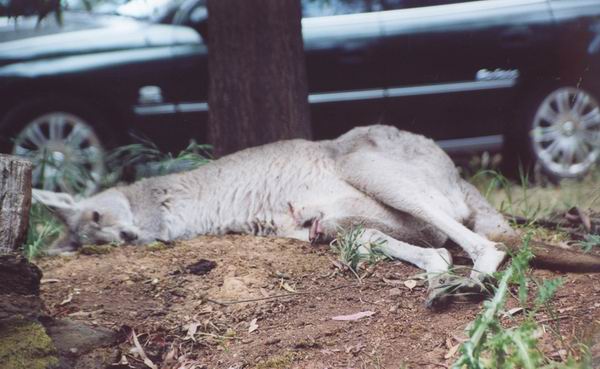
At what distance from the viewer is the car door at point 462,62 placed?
5.68 m

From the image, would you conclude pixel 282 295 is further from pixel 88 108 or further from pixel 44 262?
pixel 88 108

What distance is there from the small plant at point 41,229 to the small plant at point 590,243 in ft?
10.6

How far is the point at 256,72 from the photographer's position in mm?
5430

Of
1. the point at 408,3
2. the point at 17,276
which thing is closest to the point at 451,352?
the point at 17,276

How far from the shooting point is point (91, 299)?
371 cm

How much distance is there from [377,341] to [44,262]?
2.32 meters

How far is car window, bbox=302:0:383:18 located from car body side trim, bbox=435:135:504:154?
4.85 ft

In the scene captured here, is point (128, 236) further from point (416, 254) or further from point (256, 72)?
point (416, 254)

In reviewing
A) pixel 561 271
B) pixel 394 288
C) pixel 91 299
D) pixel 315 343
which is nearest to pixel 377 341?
pixel 315 343

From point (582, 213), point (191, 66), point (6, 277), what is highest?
point (191, 66)

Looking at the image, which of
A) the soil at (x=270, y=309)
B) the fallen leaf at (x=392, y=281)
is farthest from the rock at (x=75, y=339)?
the fallen leaf at (x=392, y=281)

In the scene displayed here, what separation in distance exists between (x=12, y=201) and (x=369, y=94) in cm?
389

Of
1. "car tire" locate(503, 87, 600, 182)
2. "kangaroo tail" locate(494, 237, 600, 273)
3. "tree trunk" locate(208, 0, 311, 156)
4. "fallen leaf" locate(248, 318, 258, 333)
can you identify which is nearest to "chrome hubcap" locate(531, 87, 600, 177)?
"car tire" locate(503, 87, 600, 182)

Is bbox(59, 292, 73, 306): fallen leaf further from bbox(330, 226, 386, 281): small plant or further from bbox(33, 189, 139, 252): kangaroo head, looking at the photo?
bbox(330, 226, 386, 281): small plant
